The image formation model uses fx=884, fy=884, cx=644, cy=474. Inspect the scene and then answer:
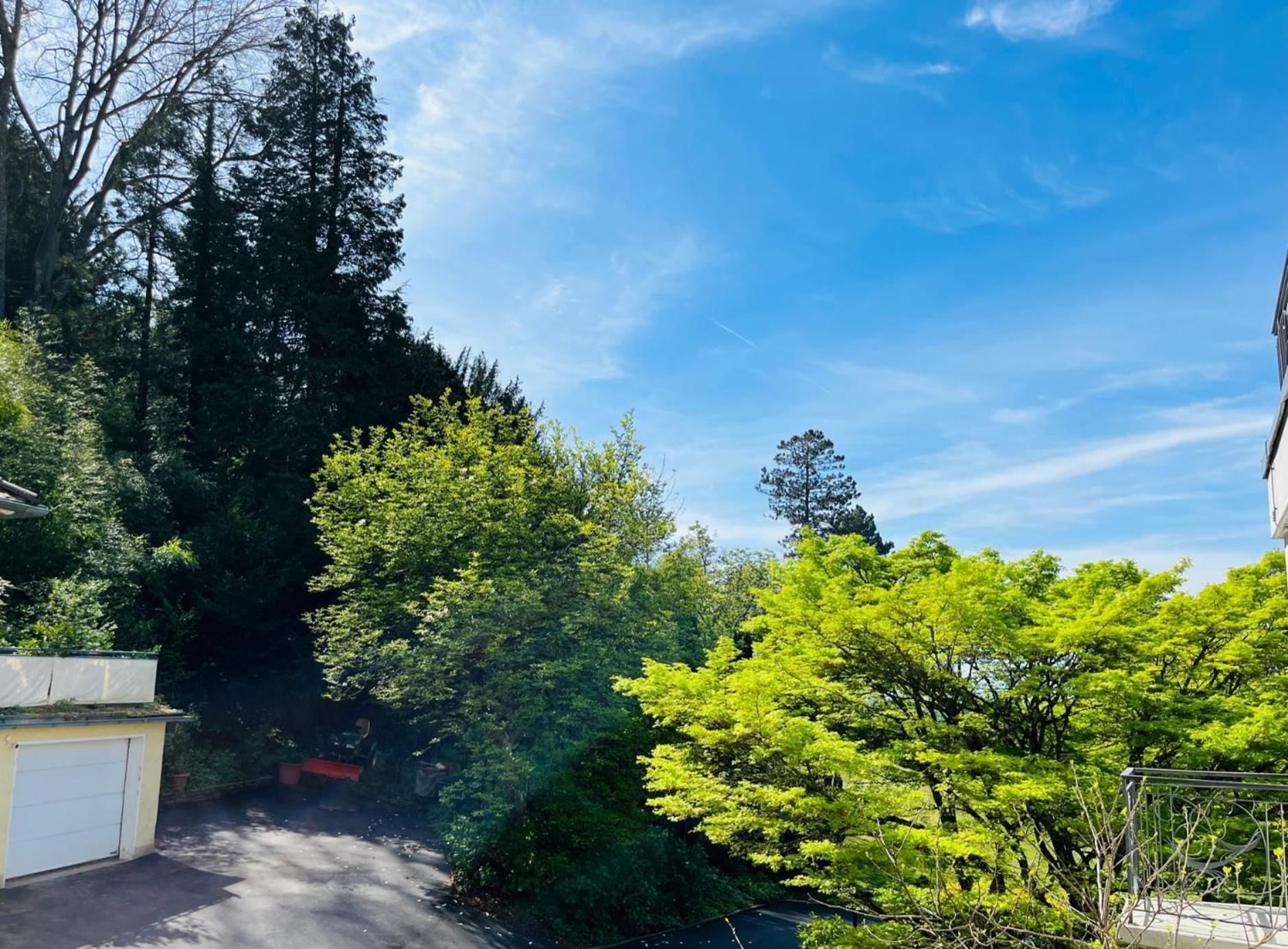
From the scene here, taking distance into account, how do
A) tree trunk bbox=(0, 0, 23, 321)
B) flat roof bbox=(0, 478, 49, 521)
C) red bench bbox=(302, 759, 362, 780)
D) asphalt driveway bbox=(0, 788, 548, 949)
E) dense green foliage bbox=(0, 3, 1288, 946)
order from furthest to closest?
tree trunk bbox=(0, 0, 23, 321) → red bench bbox=(302, 759, 362, 780) → flat roof bbox=(0, 478, 49, 521) → asphalt driveway bbox=(0, 788, 548, 949) → dense green foliage bbox=(0, 3, 1288, 946)

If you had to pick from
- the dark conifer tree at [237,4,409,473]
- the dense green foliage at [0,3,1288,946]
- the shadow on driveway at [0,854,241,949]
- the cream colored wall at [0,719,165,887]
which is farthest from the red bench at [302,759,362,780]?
the dark conifer tree at [237,4,409,473]

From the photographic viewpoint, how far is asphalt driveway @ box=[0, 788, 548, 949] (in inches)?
467

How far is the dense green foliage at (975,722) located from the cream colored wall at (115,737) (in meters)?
8.98

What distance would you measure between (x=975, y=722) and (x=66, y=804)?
13.3 m

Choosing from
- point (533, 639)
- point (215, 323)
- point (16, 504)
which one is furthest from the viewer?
Result: point (215, 323)

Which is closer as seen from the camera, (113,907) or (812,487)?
(113,907)

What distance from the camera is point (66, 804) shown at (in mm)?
13508

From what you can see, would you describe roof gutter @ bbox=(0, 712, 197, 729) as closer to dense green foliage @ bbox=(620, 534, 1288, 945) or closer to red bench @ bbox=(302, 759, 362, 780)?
red bench @ bbox=(302, 759, 362, 780)

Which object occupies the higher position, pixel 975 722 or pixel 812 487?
pixel 812 487

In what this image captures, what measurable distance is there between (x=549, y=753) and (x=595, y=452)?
6275mm

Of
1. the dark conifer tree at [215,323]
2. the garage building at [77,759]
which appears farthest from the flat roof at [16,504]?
the dark conifer tree at [215,323]

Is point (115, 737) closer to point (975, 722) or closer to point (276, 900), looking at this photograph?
point (276, 900)

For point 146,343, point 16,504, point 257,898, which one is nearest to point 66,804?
point 257,898

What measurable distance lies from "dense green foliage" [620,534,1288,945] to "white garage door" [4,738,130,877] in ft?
29.8
